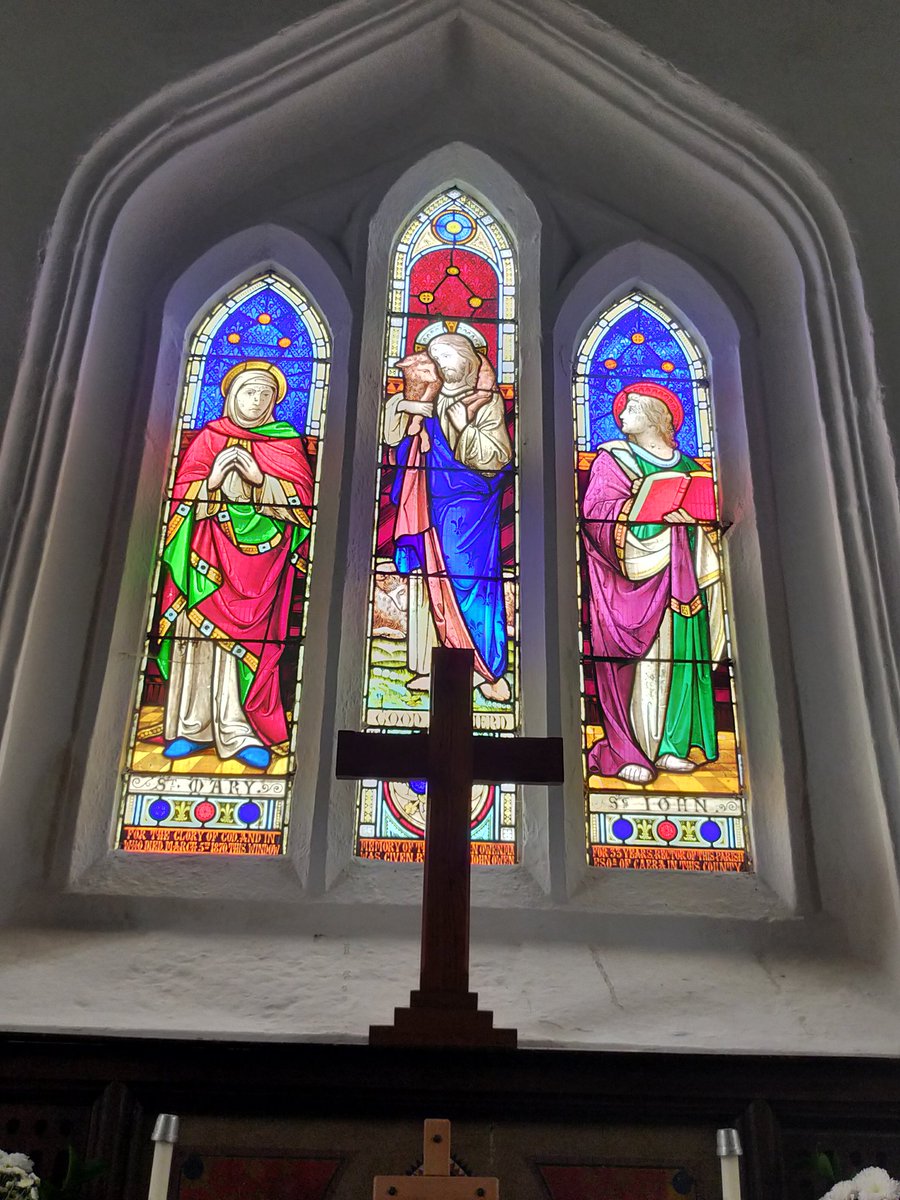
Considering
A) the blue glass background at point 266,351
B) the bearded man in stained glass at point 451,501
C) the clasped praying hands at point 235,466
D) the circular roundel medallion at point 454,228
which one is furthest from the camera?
the circular roundel medallion at point 454,228

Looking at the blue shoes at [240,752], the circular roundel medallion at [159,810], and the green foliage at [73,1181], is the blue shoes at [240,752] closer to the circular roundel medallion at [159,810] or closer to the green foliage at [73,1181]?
the circular roundel medallion at [159,810]

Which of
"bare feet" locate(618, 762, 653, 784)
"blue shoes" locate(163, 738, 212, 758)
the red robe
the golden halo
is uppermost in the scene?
the golden halo

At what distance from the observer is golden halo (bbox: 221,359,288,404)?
197 inches

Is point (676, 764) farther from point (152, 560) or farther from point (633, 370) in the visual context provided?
point (152, 560)

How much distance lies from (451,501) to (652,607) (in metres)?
0.83

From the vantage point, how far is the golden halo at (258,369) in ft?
16.4

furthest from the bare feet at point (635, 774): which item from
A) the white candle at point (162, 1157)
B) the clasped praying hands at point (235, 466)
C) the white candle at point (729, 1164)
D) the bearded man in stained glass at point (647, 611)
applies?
the white candle at point (162, 1157)

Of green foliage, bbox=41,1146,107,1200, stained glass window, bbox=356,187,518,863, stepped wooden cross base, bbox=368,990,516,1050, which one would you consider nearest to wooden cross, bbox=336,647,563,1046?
stepped wooden cross base, bbox=368,990,516,1050

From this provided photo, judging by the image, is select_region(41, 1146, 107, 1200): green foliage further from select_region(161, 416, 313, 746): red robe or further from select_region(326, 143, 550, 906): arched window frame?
select_region(161, 416, 313, 746): red robe

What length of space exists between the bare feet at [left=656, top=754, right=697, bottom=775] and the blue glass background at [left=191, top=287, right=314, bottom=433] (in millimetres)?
1847

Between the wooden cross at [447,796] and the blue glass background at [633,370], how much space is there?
6.39 ft

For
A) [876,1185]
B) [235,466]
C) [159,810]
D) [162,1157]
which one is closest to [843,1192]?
[876,1185]

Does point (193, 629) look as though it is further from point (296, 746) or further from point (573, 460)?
point (573, 460)

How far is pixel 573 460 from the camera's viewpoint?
4.81 meters
